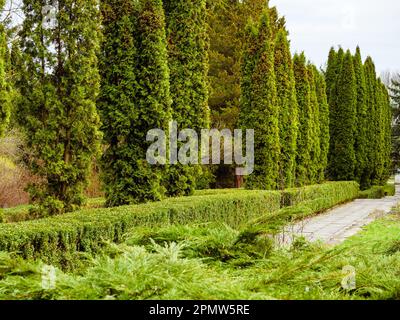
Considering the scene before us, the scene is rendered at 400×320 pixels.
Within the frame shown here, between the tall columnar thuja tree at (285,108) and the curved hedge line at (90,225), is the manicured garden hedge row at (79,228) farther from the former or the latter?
the tall columnar thuja tree at (285,108)

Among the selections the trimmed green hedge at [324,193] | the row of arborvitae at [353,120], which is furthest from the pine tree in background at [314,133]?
the row of arborvitae at [353,120]

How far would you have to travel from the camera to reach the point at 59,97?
8.95 metres

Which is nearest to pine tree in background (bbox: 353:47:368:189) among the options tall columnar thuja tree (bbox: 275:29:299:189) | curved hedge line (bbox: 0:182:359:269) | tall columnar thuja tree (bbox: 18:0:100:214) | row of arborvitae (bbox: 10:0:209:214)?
tall columnar thuja tree (bbox: 275:29:299:189)

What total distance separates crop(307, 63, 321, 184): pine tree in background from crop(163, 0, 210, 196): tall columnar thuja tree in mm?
10271

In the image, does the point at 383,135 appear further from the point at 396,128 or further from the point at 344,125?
the point at 396,128

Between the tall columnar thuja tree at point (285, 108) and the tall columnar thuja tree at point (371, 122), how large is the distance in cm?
1360

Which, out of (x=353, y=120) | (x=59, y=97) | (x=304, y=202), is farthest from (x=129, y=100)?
(x=353, y=120)

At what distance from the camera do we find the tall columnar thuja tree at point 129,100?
36.9 ft

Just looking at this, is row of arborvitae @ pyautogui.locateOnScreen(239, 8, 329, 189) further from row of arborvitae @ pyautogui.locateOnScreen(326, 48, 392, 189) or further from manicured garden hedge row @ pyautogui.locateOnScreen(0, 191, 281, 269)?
manicured garden hedge row @ pyautogui.locateOnScreen(0, 191, 281, 269)

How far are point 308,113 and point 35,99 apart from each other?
1717 centimetres

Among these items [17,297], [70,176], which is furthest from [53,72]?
[17,297]

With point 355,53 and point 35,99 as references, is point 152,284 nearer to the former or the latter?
point 35,99

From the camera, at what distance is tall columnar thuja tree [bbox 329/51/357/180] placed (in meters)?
30.3

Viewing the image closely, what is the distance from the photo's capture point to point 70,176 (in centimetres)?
883
